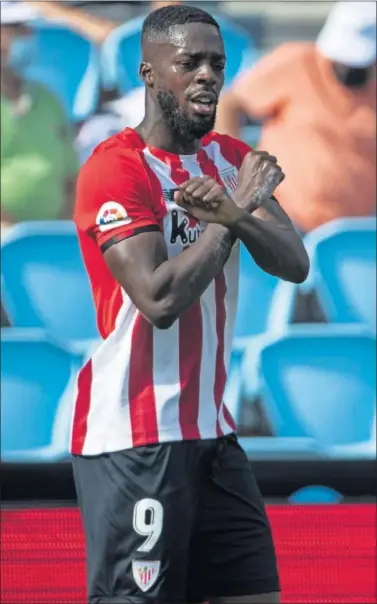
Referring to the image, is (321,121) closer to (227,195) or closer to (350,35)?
(350,35)

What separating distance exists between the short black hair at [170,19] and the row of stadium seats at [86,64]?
2612mm

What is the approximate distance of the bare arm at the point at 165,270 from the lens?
98.3 inches

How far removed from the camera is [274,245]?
2.62 meters

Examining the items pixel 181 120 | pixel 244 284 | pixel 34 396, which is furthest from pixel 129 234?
pixel 34 396

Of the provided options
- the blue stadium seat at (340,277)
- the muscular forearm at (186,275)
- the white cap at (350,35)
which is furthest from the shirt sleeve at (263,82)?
the muscular forearm at (186,275)

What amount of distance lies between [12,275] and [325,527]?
1556mm

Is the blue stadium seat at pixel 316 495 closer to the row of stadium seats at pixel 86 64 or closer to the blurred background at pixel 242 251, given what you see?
the blurred background at pixel 242 251

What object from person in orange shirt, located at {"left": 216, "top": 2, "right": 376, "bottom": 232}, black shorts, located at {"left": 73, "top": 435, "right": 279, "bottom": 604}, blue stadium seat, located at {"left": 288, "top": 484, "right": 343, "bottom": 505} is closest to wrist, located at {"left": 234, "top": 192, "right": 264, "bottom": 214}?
black shorts, located at {"left": 73, "top": 435, "right": 279, "bottom": 604}

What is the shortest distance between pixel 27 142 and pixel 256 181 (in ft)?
9.23

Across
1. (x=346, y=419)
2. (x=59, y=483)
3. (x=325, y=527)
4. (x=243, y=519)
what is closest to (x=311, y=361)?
(x=346, y=419)

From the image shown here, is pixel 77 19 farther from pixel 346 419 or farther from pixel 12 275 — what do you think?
pixel 346 419

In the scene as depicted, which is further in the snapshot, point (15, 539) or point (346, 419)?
point (346, 419)

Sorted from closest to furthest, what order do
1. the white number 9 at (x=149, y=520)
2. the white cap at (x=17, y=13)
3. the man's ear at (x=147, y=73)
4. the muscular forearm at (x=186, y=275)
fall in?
the muscular forearm at (x=186, y=275)
the white number 9 at (x=149, y=520)
the man's ear at (x=147, y=73)
the white cap at (x=17, y=13)

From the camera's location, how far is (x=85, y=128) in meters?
5.30
